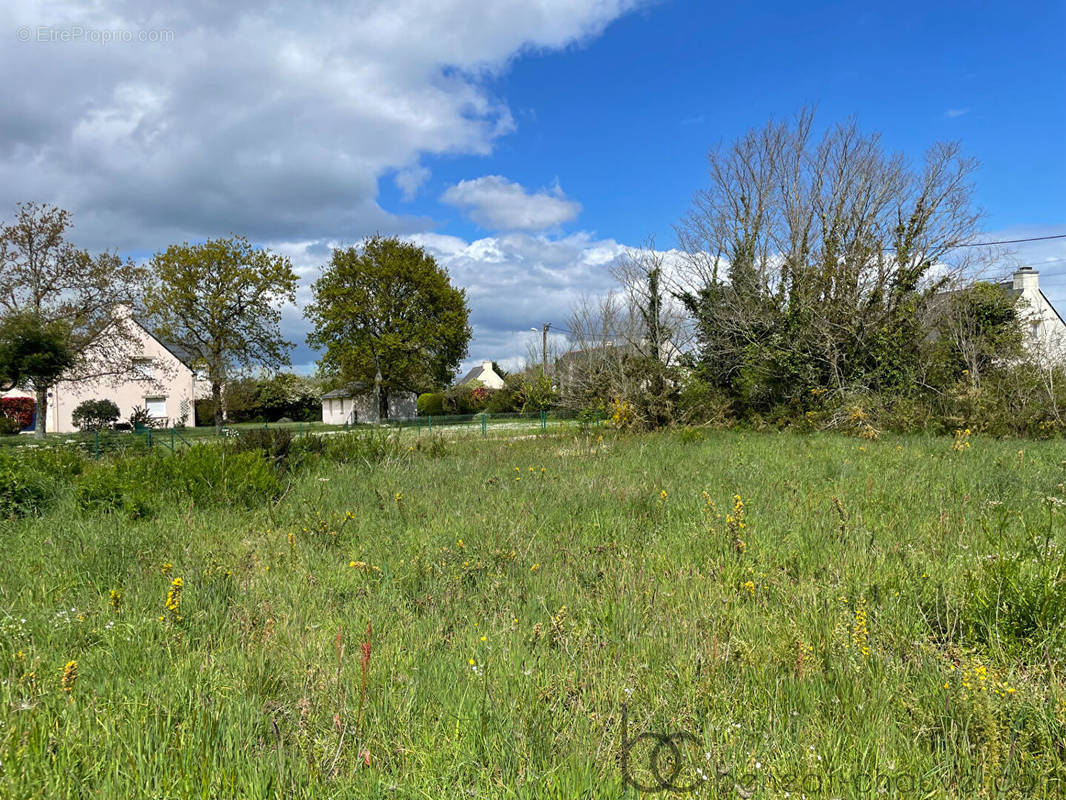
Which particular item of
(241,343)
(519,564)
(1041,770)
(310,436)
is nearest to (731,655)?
(1041,770)

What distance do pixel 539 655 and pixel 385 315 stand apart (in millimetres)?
34088

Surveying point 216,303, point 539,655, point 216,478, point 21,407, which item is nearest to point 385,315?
point 216,303

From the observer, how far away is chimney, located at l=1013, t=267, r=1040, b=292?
32.0 meters

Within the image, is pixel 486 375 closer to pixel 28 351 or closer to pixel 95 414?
pixel 95 414

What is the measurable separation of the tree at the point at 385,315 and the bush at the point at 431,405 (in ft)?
20.4

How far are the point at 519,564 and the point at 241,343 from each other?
32102 mm

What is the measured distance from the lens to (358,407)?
42062 mm

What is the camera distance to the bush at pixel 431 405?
42.9 meters

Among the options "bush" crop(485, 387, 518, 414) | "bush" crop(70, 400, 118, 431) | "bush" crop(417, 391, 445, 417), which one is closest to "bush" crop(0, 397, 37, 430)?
"bush" crop(70, 400, 118, 431)

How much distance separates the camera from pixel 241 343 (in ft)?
104

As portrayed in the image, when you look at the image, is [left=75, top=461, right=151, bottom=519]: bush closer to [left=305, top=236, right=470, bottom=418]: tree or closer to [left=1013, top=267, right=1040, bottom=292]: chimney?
[left=305, top=236, right=470, bottom=418]: tree

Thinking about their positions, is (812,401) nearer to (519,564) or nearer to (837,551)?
(837,551)

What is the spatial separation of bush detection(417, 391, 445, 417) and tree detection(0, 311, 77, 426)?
78.6ft
